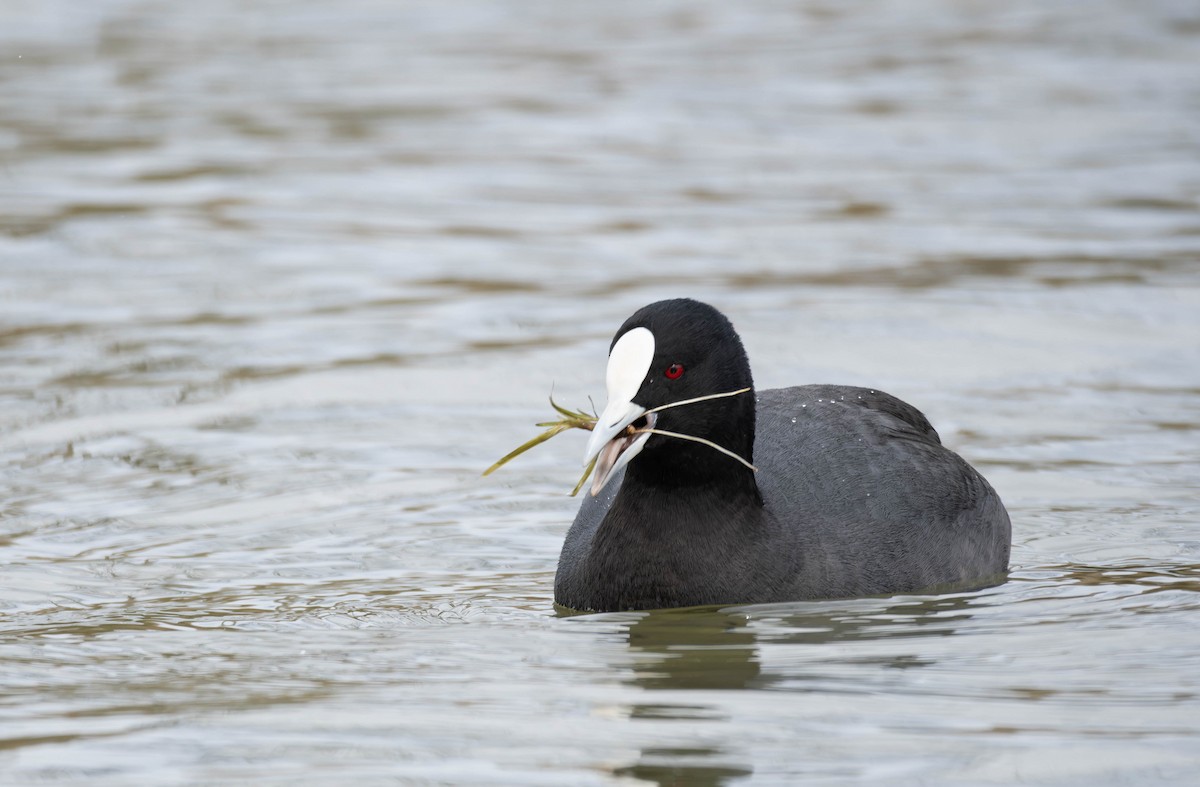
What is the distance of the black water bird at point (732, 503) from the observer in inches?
215

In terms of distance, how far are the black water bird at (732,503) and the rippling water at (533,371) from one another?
123mm

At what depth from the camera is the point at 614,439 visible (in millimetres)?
5414

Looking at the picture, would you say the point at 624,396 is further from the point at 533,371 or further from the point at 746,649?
the point at 533,371

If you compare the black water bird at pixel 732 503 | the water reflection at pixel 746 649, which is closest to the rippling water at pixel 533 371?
the water reflection at pixel 746 649

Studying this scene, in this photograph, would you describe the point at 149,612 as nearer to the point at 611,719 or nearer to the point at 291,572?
the point at 291,572

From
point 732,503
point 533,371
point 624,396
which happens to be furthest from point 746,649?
point 533,371

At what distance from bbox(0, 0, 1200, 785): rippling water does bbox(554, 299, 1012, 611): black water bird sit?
0.40 ft

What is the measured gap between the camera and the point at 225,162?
14328mm

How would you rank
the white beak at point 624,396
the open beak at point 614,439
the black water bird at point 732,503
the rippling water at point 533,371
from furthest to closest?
the black water bird at point 732,503
the white beak at point 624,396
the open beak at point 614,439
the rippling water at point 533,371

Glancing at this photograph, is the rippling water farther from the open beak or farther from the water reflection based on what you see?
the open beak

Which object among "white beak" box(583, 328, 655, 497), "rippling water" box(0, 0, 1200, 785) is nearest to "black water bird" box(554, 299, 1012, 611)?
"white beak" box(583, 328, 655, 497)

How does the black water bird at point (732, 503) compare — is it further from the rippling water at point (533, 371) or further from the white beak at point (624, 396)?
the rippling water at point (533, 371)

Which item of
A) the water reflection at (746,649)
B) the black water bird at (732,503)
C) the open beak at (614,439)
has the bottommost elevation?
the water reflection at (746,649)

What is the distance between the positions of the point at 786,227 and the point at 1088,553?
5.88 metres
